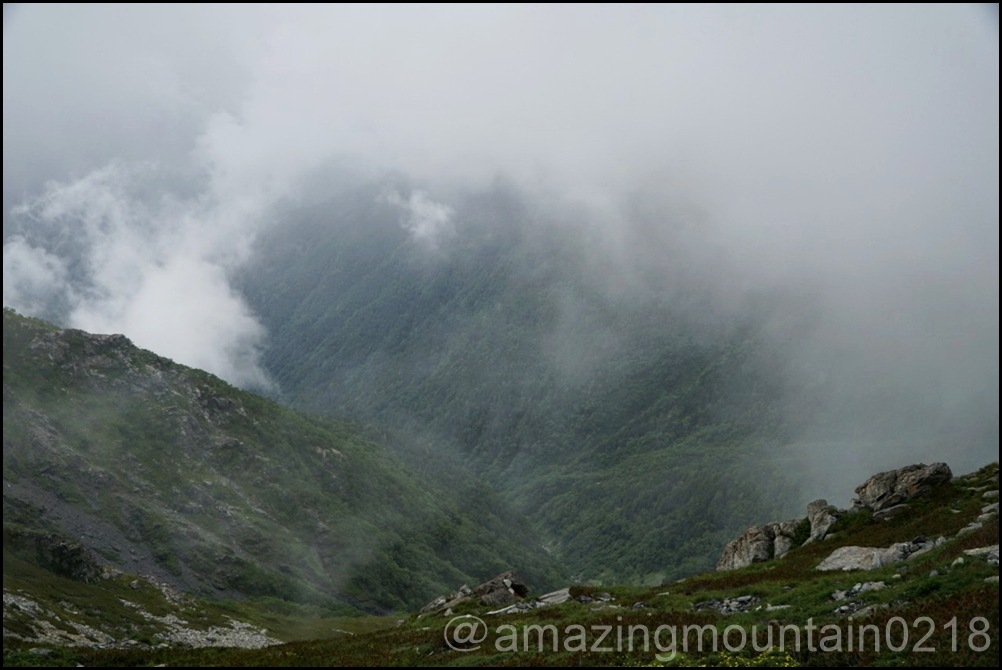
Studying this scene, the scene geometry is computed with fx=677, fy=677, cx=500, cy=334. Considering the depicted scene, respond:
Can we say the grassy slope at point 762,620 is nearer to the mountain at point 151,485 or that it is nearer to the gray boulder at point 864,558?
the gray boulder at point 864,558

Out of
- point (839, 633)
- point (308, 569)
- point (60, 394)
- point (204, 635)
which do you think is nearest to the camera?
point (839, 633)

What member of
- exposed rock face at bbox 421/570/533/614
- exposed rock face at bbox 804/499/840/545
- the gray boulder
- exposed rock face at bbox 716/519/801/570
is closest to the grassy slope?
the gray boulder

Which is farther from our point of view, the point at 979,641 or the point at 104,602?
the point at 104,602

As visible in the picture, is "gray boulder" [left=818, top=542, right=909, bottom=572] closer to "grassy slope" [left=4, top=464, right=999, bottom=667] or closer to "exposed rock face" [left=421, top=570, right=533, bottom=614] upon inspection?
"grassy slope" [left=4, top=464, right=999, bottom=667]

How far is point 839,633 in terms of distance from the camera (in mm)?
29984

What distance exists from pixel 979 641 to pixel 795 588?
19169mm

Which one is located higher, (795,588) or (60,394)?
(60,394)

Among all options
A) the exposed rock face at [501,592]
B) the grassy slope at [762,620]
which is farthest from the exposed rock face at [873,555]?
the exposed rock face at [501,592]

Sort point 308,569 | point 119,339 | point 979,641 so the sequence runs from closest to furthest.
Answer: point 979,641, point 308,569, point 119,339

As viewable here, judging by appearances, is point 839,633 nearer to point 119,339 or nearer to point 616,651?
point 616,651

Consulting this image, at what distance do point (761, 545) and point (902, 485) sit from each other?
16.7 meters

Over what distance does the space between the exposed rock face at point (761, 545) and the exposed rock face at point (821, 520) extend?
9.15ft

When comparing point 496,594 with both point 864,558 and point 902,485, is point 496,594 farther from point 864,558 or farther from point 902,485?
point 902,485

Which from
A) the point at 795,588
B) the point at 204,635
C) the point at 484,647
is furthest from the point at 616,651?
the point at 204,635
